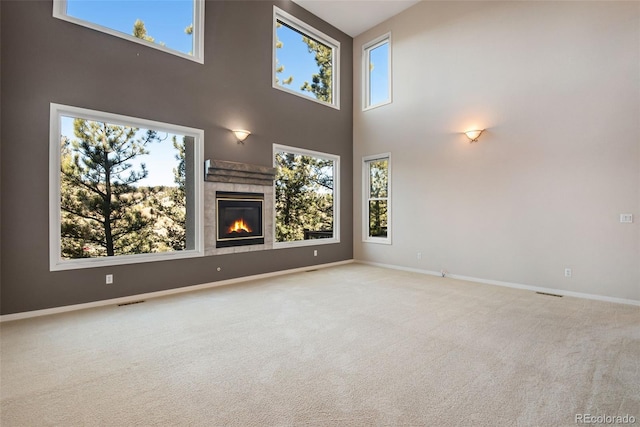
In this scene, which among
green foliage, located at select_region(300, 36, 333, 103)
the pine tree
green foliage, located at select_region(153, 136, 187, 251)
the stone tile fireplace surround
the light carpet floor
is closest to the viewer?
the light carpet floor

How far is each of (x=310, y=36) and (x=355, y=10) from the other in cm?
103

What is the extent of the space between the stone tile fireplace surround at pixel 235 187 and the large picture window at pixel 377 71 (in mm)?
3020

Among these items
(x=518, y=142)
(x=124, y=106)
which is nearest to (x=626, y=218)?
(x=518, y=142)

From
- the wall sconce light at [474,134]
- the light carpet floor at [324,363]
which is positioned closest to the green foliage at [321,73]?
the wall sconce light at [474,134]

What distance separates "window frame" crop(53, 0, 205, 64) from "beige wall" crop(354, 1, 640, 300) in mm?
3749

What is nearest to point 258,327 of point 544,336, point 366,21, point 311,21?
point 544,336

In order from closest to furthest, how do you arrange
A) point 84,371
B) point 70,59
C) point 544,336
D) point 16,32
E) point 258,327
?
point 84,371 → point 544,336 → point 258,327 → point 16,32 → point 70,59

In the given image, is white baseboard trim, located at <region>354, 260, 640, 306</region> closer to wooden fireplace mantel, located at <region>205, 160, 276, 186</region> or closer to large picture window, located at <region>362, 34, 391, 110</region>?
wooden fireplace mantel, located at <region>205, 160, 276, 186</region>

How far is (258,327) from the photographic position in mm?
3129

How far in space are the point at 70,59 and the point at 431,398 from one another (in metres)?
5.11

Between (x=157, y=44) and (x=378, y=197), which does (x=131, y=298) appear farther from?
(x=378, y=197)

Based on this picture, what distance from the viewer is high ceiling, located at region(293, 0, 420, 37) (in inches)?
237

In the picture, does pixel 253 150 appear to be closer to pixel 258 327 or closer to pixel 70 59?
pixel 70 59

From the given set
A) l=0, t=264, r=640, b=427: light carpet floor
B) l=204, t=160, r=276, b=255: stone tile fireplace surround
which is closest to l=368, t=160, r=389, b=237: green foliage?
l=204, t=160, r=276, b=255: stone tile fireplace surround
